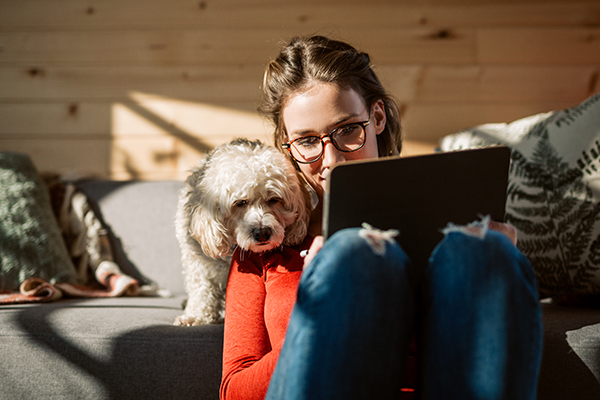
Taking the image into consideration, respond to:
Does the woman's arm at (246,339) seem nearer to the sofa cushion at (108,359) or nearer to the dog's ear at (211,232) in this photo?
the dog's ear at (211,232)

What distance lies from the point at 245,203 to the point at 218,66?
1.25 metres

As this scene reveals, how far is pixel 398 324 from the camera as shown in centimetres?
67

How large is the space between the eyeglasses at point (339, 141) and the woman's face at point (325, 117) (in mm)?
10

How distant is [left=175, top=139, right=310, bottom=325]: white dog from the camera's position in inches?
41.2

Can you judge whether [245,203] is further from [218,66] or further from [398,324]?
[218,66]

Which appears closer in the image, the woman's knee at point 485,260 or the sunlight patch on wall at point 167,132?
the woman's knee at point 485,260

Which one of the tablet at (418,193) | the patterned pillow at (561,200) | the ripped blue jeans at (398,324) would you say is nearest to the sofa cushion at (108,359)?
the ripped blue jeans at (398,324)

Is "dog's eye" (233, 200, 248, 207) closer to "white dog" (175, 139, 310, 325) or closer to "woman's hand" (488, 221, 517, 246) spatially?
"white dog" (175, 139, 310, 325)

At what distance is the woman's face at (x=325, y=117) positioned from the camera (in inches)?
41.9

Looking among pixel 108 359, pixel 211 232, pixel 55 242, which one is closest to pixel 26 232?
pixel 55 242

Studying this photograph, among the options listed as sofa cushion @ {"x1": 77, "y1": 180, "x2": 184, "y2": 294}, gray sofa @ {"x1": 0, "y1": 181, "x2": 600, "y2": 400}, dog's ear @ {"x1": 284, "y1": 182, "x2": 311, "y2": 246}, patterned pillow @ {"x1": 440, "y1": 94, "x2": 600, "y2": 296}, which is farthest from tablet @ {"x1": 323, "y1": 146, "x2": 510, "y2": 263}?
sofa cushion @ {"x1": 77, "y1": 180, "x2": 184, "y2": 294}

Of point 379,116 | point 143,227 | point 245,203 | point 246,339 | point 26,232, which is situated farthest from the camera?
point 143,227

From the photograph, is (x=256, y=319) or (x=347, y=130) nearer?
(x=256, y=319)

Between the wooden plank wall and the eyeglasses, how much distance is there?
41.4 inches
